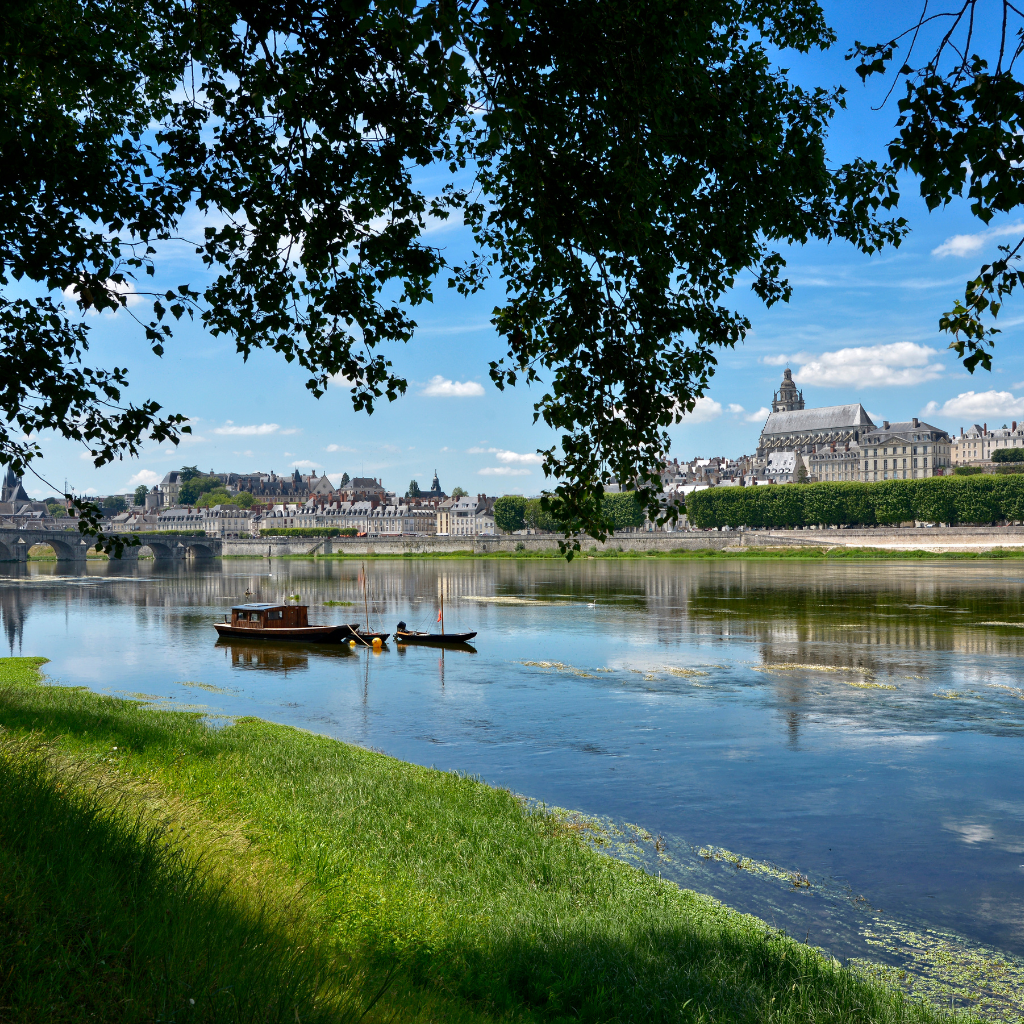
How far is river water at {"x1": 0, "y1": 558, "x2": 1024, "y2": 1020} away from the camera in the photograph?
11875 millimetres

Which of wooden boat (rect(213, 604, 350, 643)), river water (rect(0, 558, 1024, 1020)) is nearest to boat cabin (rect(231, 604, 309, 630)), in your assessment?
wooden boat (rect(213, 604, 350, 643))

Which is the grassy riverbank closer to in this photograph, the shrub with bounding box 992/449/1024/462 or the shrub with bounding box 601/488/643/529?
the shrub with bounding box 601/488/643/529

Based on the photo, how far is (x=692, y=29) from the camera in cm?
764

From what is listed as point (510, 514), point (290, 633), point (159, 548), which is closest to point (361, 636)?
point (290, 633)

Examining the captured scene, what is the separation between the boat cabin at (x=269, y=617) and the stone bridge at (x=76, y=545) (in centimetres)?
7938

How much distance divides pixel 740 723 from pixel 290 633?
25.0 meters

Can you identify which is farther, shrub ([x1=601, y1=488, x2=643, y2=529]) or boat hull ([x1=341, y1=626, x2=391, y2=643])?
shrub ([x1=601, y1=488, x2=643, y2=529])

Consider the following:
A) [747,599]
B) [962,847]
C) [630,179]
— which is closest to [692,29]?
[630,179]

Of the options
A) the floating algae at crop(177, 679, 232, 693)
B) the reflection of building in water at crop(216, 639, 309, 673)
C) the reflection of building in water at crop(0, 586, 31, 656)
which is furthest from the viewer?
the reflection of building in water at crop(0, 586, 31, 656)

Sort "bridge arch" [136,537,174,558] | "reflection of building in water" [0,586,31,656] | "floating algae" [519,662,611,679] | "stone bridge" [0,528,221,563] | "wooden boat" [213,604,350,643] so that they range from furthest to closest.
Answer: "bridge arch" [136,537,174,558], "stone bridge" [0,528,221,563], "reflection of building in water" [0,586,31,656], "wooden boat" [213,604,350,643], "floating algae" [519,662,611,679]

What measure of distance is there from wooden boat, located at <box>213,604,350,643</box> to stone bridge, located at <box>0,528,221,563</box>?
79.6m

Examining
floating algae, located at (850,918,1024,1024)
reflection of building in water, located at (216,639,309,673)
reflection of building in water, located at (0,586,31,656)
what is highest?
floating algae, located at (850,918,1024,1024)

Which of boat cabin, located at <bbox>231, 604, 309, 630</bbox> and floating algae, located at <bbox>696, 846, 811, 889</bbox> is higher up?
boat cabin, located at <bbox>231, 604, 309, 630</bbox>

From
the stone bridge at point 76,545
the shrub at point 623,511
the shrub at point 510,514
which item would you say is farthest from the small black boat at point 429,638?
the shrub at point 510,514
